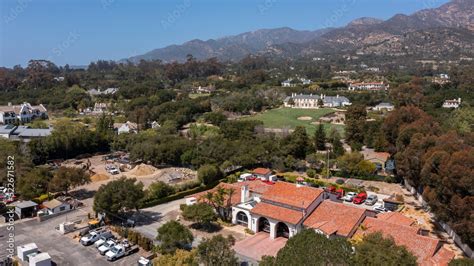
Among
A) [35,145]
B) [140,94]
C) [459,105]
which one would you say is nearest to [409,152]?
[35,145]

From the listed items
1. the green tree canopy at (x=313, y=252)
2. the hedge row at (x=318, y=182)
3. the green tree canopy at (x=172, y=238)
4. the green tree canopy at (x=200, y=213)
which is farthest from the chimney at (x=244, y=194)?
the green tree canopy at (x=313, y=252)

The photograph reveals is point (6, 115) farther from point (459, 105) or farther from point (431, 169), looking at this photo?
point (459, 105)

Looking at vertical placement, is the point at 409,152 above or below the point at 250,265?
above

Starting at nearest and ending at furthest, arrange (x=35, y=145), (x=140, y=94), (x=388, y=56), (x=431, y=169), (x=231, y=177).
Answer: (x=431, y=169) → (x=231, y=177) → (x=35, y=145) → (x=140, y=94) → (x=388, y=56)

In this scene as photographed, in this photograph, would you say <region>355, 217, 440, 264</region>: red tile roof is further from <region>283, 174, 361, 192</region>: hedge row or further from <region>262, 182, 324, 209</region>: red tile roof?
<region>283, 174, 361, 192</region>: hedge row

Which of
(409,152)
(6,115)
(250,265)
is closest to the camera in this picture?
(250,265)

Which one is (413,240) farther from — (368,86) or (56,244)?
(368,86)
